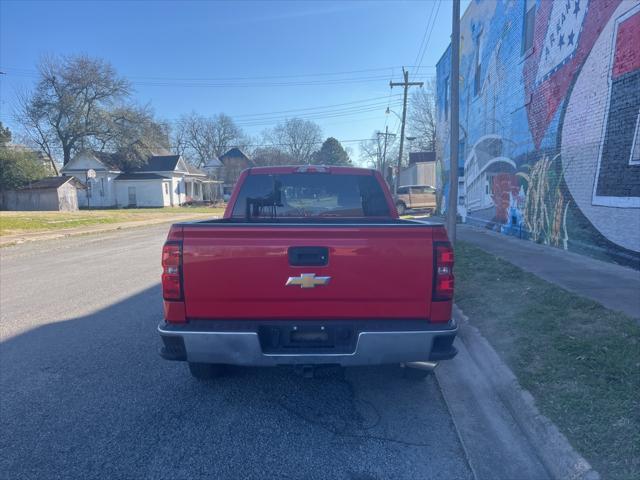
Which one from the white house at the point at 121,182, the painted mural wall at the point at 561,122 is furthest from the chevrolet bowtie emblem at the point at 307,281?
the white house at the point at 121,182

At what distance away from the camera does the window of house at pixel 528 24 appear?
1107 cm

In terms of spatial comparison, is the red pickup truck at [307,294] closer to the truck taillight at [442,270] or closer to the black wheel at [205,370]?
the truck taillight at [442,270]

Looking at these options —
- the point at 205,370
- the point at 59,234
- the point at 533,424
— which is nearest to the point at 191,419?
the point at 205,370

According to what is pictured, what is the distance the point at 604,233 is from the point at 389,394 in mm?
6484

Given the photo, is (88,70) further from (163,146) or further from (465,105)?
(465,105)

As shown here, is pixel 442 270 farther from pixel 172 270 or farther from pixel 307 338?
pixel 172 270

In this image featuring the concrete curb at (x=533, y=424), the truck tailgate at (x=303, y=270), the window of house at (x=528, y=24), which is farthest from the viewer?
the window of house at (x=528, y=24)

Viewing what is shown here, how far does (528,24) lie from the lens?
11391 mm

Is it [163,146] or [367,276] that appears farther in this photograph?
[163,146]

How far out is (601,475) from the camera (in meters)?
2.29

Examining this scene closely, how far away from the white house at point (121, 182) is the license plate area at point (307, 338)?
146 ft

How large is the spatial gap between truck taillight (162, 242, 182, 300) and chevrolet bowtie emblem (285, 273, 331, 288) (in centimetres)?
75

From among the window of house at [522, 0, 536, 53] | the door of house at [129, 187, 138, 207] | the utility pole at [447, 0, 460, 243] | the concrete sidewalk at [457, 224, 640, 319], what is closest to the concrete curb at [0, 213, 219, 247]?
the utility pole at [447, 0, 460, 243]

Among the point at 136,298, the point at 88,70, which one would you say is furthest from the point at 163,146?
the point at 136,298
